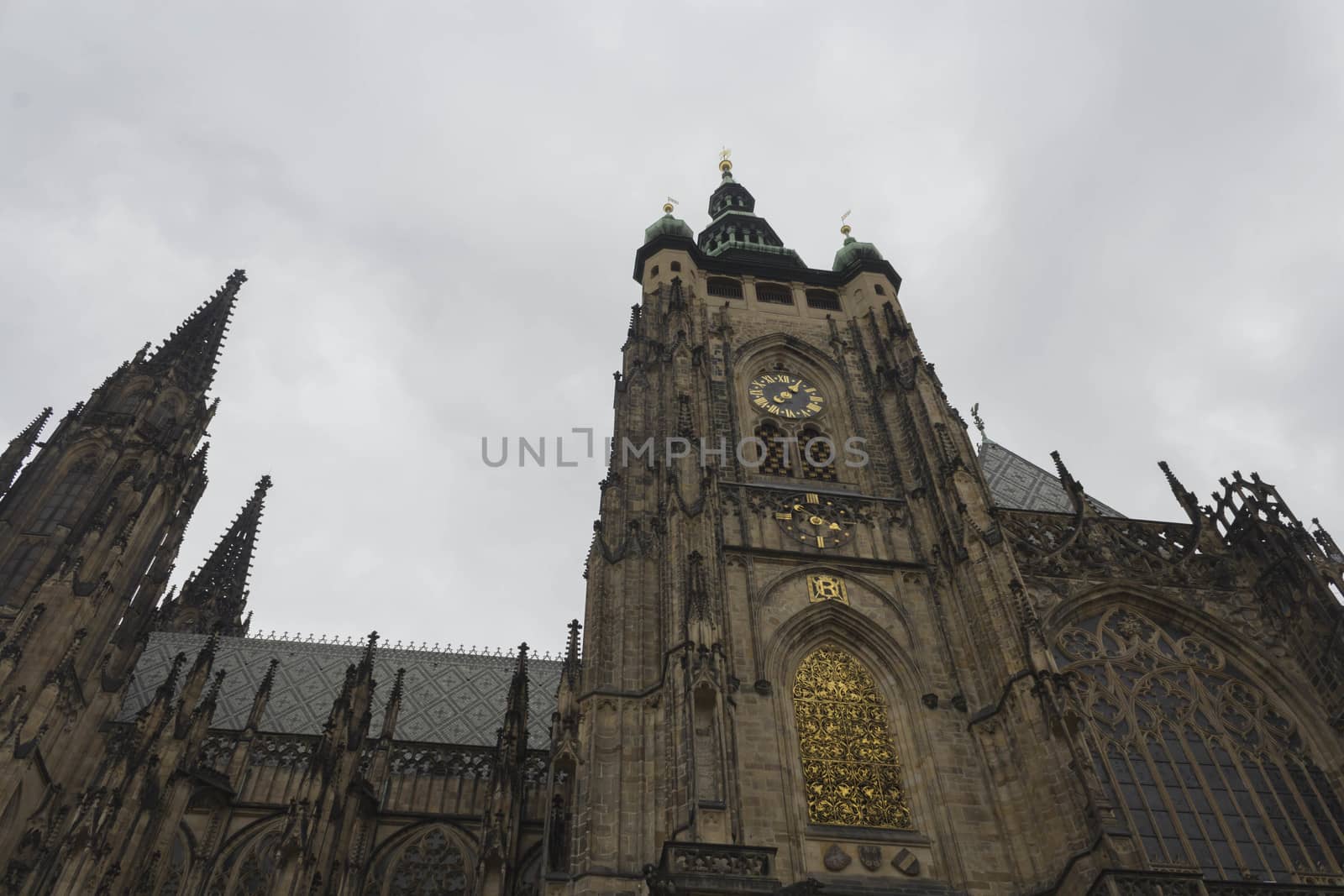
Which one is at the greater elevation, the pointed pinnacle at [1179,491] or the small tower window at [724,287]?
the small tower window at [724,287]

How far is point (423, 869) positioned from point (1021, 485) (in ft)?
57.2

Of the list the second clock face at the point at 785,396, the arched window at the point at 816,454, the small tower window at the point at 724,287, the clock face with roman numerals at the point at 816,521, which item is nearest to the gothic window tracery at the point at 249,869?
the clock face with roman numerals at the point at 816,521

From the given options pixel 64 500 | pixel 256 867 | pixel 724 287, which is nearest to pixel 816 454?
pixel 724 287

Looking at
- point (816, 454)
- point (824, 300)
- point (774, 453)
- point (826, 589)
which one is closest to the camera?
point (826, 589)

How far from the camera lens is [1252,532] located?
2125 cm

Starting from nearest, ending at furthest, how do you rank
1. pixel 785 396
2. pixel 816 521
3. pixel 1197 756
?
1. pixel 1197 756
2. pixel 816 521
3. pixel 785 396

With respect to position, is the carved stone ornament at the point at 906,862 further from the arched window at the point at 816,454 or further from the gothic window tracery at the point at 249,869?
the gothic window tracery at the point at 249,869

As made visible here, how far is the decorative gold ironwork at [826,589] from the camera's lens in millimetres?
19203

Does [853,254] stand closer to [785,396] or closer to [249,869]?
[785,396]

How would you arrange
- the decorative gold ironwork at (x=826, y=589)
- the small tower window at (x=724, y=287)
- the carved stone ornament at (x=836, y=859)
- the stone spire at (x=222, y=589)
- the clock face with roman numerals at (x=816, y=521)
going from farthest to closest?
the stone spire at (x=222, y=589) → the small tower window at (x=724, y=287) → the clock face with roman numerals at (x=816, y=521) → the decorative gold ironwork at (x=826, y=589) → the carved stone ornament at (x=836, y=859)

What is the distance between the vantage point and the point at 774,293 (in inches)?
1154

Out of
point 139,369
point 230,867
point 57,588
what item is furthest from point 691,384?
point 139,369

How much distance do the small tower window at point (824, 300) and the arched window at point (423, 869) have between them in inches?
676

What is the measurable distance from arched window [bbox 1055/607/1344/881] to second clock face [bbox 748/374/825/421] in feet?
27.6
